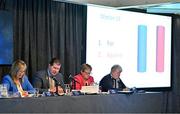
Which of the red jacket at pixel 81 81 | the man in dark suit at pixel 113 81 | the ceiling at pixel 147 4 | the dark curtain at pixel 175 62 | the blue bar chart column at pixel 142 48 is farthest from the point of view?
the dark curtain at pixel 175 62

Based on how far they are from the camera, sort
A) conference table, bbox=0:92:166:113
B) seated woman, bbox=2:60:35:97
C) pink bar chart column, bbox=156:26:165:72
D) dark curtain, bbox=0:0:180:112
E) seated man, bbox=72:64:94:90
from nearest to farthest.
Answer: conference table, bbox=0:92:166:113
seated woman, bbox=2:60:35:97
seated man, bbox=72:64:94:90
dark curtain, bbox=0:0:180:112
pink bar chart column, bbox=156:26:165:72

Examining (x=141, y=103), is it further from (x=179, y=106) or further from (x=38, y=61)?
(x=179, y=106)

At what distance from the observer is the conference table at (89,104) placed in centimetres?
359

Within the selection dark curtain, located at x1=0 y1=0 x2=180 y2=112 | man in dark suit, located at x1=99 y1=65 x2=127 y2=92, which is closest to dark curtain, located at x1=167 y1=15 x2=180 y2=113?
dark curtain, located at x1=0 y1=0 x2=180 y2=112

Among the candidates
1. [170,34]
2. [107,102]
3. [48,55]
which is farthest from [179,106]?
[107,102]

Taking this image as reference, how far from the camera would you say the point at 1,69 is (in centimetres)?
532

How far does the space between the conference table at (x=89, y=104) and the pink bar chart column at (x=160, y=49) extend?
75.8 inches

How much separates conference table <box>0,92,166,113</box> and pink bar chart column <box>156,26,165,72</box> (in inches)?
75.8

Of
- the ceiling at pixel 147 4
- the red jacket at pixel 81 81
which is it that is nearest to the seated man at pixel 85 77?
the red jacket at pixel 81 81

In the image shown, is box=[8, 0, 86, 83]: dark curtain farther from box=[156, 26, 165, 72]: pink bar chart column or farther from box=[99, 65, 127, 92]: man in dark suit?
box=[156, 26, 165, 72]: pink bar chart column

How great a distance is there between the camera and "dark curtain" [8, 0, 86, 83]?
548 centimetres

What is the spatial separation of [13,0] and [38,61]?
0.93 metres

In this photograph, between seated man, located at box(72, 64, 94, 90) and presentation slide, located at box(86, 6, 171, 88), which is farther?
presentation slide, located at box(86, 6, 171, 88)

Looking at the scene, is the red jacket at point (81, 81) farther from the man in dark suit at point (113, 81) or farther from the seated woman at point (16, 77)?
the seated woman at point (16, 77)
